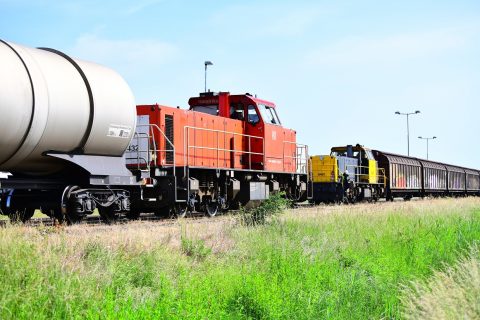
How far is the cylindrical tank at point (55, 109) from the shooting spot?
10.9 meters

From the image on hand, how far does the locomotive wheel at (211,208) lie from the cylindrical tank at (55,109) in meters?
4.77

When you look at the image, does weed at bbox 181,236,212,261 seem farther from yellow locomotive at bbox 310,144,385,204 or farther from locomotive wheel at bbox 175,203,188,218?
yellow locomotive at bbox 310,144,385,204

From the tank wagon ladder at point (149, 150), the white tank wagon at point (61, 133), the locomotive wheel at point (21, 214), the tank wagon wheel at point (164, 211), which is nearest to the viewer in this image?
the white tank wagon at point (61, 133)

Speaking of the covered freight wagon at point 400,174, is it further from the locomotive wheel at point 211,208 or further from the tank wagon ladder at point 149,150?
the tank wagon ladder at point 149,150

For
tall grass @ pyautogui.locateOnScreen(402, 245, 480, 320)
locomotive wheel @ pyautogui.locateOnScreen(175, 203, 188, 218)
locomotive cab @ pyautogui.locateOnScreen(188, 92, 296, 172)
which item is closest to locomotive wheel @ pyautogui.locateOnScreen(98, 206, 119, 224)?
locomotive wheel @ pyautogui.locateOnScreen(175, 203, 188, 218)

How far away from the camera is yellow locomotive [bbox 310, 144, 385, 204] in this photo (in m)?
29.2

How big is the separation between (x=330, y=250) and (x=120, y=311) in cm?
534

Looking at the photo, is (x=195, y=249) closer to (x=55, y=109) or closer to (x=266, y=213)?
(x=55, y=109)

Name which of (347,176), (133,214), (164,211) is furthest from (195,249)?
(347,176)

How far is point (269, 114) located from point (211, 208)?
4.26 meters

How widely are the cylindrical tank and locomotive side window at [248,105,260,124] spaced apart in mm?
6776

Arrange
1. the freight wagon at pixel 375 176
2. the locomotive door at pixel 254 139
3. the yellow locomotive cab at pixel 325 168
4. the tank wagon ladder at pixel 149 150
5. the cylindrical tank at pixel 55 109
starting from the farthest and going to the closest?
the freight wagon at pixel 375 176
the yellow locomotive cab at pixel 325 168
the locomotive door at pixel 254 139
the tank wagon ladder at pixel 149 150
the cylindrical tank at pixel 55 109

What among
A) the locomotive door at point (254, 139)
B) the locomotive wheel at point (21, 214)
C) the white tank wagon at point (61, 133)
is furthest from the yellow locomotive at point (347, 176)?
the locomotive wheel at point (21, 214)

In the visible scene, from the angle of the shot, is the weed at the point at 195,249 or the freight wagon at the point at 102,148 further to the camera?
the freight wagon at the point at 102,148
